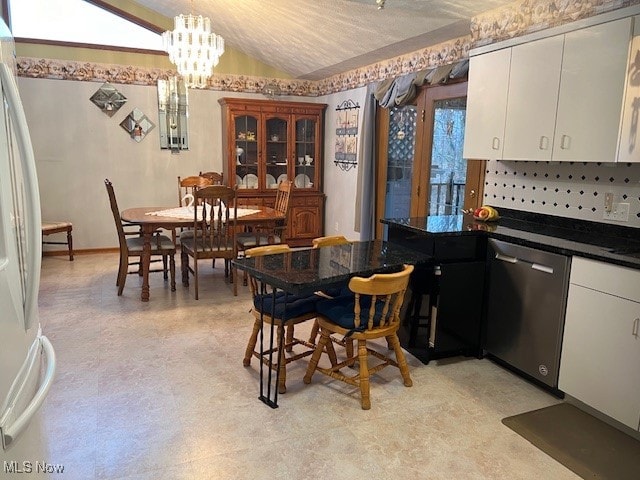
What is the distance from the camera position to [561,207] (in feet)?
10.1

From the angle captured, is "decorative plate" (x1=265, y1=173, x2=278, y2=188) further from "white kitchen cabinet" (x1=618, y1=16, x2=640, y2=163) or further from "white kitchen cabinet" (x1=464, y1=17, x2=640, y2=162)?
"white kitchen cabinet" (x1=618, y1=16, x2=640, y2=163)

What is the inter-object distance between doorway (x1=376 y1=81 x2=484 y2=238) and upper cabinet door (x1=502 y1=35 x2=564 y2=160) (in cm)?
74

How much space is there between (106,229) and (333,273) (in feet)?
14.7

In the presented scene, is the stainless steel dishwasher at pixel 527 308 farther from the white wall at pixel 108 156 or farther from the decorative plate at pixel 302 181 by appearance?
the decorative plate at pixel 302 181

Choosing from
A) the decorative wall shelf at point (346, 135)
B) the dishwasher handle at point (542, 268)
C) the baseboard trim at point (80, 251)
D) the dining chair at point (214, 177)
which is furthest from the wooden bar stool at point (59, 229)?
the dishwasher handle at point (542, 268)

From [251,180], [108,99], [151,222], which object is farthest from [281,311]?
[108,99]

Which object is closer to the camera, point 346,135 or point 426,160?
point 426,160

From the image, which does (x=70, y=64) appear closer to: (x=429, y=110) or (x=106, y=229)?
(x=106, y=229)

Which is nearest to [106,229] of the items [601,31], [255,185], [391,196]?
[255,185]

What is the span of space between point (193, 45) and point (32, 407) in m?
3.23

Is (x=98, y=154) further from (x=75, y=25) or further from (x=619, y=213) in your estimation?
(x=619, y=213)

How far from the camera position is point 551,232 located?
9.59 feet

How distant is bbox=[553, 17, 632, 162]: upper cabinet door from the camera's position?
7.87 ft

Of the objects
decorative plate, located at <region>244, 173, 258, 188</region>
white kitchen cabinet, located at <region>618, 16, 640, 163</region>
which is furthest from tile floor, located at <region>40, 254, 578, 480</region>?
Result: decorative plate, located at <region>244, 173, 258, 188</region>
